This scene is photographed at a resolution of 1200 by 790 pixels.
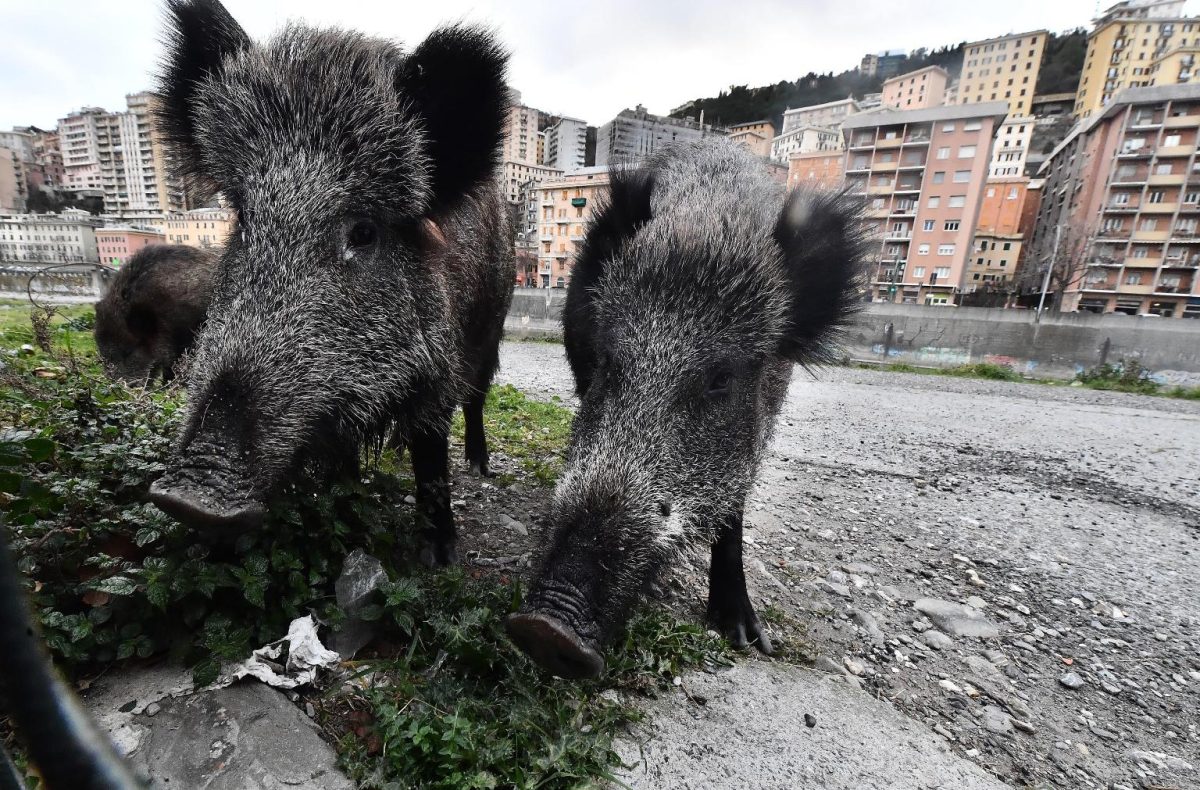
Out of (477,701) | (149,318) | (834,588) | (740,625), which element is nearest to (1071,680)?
(834,588)

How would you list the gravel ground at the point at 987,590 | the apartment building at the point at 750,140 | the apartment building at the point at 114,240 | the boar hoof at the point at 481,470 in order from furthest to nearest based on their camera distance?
the apartment building at the point at 114,240 < the apartment building at the point at 750,140 < the boar hoof at the point at 481,470 < the gravel ground at the point at 987,590

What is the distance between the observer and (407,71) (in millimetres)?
2455

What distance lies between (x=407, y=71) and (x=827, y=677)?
10.7ft

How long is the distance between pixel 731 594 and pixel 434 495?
5.11 ft

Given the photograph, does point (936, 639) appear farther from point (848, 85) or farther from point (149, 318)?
point (848, 85)

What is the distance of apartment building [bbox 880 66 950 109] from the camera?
98312 millimetres

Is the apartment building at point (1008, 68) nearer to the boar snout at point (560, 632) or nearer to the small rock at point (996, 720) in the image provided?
the small rock at point (996, 720)

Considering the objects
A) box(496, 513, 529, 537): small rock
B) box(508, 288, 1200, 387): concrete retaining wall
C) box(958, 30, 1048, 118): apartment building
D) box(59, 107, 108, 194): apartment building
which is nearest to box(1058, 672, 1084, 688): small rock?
box(496, 513, 529, 537): small rock

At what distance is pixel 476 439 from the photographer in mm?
4578

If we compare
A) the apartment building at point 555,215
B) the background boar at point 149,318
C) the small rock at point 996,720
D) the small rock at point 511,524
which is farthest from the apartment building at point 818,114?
the small rock at point 996,720

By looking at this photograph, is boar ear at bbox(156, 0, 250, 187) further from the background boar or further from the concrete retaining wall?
the concrete retaining wall

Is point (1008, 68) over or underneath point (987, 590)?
over

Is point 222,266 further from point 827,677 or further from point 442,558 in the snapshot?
point 827,677

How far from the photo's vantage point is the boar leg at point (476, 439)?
177 inches
